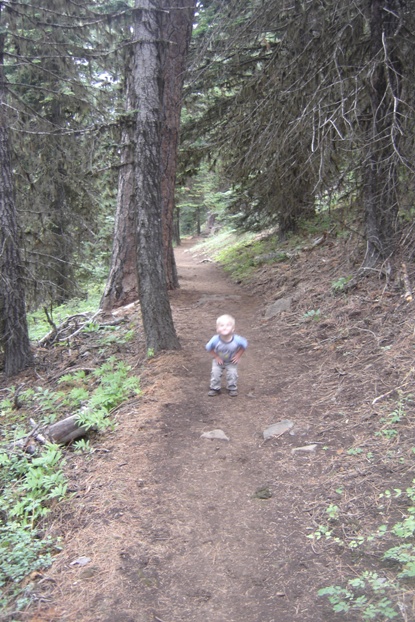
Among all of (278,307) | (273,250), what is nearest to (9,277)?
(278,307)

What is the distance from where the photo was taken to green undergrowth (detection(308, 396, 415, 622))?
2770 mm

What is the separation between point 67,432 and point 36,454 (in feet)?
1.37

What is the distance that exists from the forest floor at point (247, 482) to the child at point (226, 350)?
0.74 ft

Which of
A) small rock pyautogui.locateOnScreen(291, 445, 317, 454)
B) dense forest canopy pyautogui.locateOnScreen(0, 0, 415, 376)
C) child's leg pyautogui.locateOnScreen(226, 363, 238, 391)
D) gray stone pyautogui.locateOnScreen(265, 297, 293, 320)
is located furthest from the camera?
gray stone pyautogui.locateOnScreen(265, 297, 293, 320)

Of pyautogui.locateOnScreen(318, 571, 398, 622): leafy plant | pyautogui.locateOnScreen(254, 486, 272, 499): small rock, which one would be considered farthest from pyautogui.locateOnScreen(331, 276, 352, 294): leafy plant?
pyautogui.locateOnScreen(318, 571, 398, 622): leafy plant

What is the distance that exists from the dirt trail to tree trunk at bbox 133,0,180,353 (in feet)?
4.83

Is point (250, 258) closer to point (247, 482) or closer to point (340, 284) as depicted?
point (340, 284)

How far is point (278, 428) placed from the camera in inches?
206

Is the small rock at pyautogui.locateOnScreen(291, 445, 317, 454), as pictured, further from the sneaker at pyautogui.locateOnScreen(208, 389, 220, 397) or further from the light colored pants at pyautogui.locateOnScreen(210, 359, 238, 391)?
the sneaker at pyautogui.locateOnScreen(208, 389, 220, 397)

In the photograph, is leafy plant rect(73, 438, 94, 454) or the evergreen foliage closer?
leafy plant rect(73, 438, 94, 454)

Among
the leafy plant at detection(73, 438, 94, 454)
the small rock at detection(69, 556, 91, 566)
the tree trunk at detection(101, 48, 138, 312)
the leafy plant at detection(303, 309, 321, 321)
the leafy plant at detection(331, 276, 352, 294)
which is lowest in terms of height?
the small rock at detection(69, 556, 91, 566)

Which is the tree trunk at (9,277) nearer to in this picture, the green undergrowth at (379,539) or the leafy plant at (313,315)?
the leafy plant at (313,315)

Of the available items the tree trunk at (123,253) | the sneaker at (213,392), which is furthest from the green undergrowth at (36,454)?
the tree trunk at (123,253)

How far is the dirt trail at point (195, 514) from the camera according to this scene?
10.1ft
